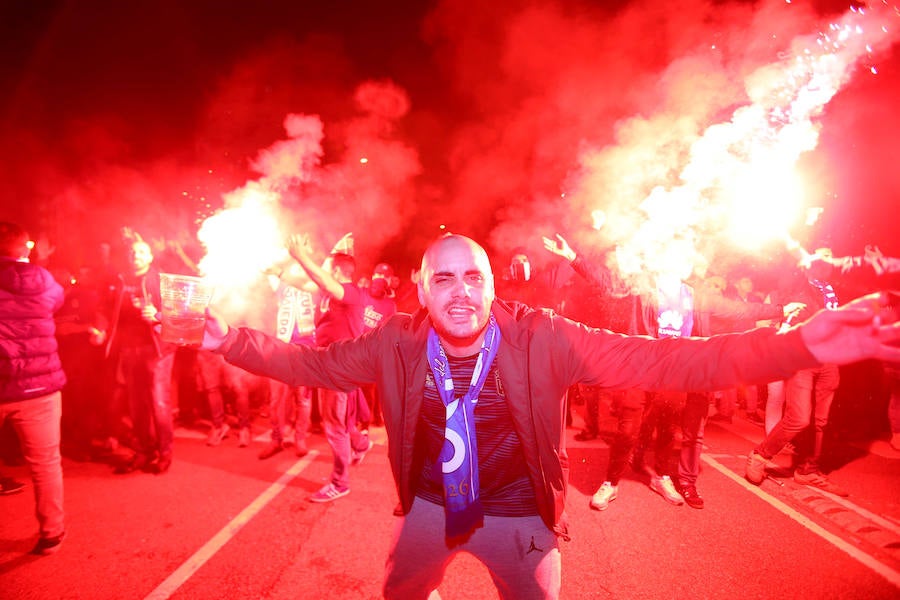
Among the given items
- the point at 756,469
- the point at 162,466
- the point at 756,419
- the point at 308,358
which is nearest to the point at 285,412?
the point at 162,466

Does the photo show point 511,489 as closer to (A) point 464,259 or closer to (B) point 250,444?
(A) point 464,259

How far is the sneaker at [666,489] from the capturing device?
4691 mm

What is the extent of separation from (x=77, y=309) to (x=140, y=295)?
7.45 ft

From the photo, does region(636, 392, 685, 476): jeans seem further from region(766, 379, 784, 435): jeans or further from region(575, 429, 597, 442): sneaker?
region(766, 379, 784, 435): jeans

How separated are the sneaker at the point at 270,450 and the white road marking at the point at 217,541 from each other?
1.73 feet

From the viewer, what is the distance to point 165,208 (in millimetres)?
10727

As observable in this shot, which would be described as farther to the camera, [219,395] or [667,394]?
[219,395]

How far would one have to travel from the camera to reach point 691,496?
4684 millimetres

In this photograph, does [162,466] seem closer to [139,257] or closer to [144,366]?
[144,366]

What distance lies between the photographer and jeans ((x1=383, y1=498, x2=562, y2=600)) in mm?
2213

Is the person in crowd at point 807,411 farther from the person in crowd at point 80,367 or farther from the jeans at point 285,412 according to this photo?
the person in crowd at point 80,367

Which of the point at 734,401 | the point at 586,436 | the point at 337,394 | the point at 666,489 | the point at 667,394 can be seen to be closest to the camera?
the point at 337,394

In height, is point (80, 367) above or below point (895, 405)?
above

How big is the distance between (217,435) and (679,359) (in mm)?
6268
